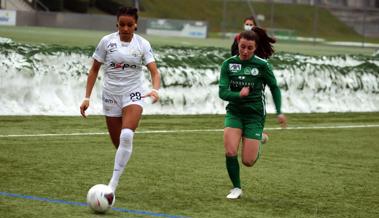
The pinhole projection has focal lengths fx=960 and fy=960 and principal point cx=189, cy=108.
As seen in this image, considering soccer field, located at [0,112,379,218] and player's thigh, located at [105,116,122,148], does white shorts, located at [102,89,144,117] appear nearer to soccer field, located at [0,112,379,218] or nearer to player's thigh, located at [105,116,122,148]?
player's thigh, located at [105,116,122,148]

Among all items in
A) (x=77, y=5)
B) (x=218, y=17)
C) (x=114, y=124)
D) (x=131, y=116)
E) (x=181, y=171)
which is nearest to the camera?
(x=131, y=116)

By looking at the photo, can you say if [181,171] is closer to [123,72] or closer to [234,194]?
[234,194]

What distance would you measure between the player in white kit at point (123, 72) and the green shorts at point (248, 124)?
1091 mm

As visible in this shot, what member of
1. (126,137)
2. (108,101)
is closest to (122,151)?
(126,137)

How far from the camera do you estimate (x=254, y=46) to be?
11.1 m

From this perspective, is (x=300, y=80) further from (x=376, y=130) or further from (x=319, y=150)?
(x=319, y=150)

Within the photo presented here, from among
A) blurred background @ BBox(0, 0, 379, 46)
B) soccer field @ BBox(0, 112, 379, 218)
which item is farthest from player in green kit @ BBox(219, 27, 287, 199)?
blurred background @ BBox(0, 0, 379, 46)

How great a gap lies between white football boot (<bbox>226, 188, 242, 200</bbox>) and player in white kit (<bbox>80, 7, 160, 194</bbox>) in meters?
1.37

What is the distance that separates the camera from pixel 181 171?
43.1 feet

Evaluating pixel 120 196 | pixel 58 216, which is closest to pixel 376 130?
pixel 120 196

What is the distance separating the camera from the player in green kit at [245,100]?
11070 millimetres

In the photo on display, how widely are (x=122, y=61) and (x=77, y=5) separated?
33610 mm

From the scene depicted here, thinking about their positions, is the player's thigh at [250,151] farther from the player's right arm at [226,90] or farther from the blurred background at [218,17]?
the blurred background at [218,17]

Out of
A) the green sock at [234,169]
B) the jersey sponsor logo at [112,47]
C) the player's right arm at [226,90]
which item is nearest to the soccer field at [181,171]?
the green sock at [234,169]
